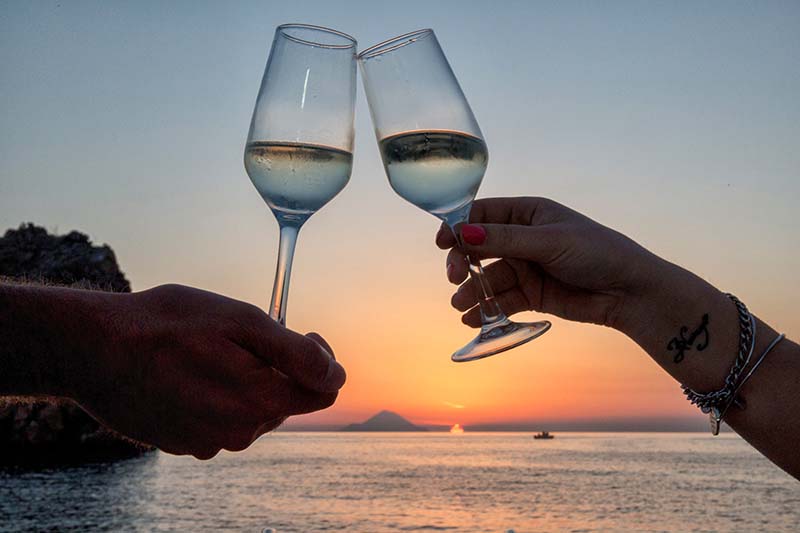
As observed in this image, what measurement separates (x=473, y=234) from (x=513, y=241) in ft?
0.57

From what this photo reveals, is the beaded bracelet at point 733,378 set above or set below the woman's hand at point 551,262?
below

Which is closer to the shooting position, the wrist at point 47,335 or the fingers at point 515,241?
the wrist at point 47,335

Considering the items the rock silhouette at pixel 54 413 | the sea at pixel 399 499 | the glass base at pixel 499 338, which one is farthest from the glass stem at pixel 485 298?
the rock silhouette at pixel 54 413

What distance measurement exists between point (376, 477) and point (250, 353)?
7881cm

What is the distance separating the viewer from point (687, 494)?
60.1 m

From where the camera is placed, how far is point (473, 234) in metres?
1.82

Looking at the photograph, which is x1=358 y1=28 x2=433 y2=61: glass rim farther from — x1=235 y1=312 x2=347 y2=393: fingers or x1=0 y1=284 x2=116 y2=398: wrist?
x1=0 y1=284 x2=116 y2=398: wrist

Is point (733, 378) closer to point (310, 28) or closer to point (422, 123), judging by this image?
point (422, 123)

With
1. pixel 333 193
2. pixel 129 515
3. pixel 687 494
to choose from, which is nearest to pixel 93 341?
pixel 333 193

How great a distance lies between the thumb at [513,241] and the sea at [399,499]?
103ft

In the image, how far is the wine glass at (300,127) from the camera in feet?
4.90

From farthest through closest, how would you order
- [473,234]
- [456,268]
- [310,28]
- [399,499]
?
[399,499] < [456,268] < [473,234] < [310,28]

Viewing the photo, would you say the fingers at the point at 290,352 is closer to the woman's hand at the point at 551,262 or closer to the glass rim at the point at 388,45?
the woman's hand at the point at 551,262

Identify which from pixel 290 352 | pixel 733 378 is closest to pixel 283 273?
pixel 290 352
